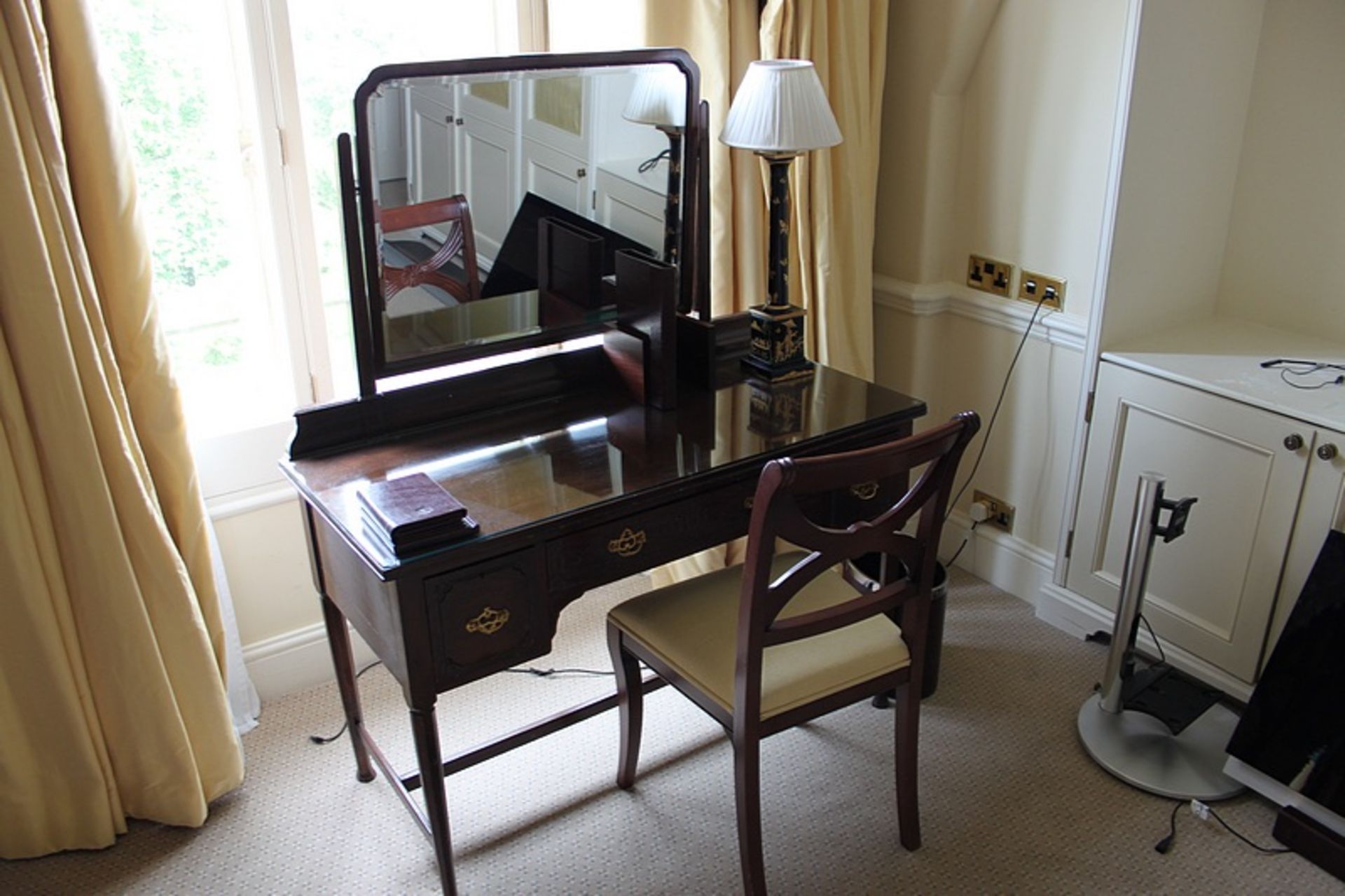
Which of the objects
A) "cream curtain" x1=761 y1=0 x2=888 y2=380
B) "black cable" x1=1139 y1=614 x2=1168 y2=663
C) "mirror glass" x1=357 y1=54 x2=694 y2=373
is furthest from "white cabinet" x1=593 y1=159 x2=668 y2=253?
"black cable" x1=1139 y1=614 x2=1168 y2=663

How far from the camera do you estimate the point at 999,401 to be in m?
2.88

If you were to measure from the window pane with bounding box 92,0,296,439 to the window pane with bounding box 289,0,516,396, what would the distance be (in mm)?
122

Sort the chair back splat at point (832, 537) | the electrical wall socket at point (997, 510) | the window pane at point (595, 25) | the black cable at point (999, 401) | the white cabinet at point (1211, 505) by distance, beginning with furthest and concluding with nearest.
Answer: the electrical wall socket at point (997, 510) < the black cable at point (999, 401) < the window pane at point (595, 25) < the white cabinet at point (1211, 505) < the chair back splat at point (832, 537)

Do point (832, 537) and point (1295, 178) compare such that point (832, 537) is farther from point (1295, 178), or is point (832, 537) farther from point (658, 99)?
point (1295, 178)

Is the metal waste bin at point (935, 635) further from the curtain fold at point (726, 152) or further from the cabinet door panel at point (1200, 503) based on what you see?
the curtain fold at point (726, 152)

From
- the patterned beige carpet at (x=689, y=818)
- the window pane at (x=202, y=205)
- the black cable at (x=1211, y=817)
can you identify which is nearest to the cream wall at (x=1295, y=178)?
the patterned beige carpet at (x=689, y=818)

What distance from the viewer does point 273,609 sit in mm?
2580

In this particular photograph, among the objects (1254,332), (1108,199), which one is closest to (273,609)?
(1108,199)

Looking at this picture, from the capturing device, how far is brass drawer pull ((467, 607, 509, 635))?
1.76m

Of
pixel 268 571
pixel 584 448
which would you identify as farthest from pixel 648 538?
pixel 268 571

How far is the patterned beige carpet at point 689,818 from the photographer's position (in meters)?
2.08

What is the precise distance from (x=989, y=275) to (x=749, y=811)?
61.5 inches

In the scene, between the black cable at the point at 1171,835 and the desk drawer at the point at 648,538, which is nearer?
the desk drawer at the point at 648,538

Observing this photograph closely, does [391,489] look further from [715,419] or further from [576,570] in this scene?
[715,419]
